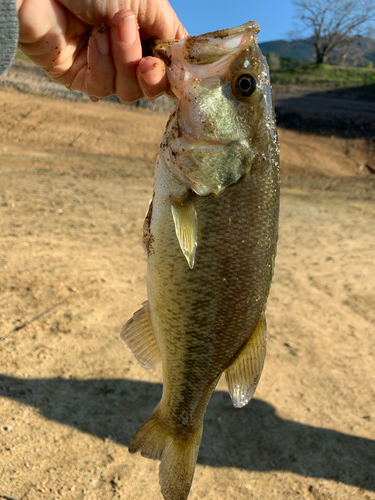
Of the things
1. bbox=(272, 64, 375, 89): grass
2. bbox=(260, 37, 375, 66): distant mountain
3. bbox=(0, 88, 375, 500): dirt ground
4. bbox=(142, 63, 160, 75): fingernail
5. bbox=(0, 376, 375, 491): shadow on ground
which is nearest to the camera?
bbox=(142, 63, 160, 75): fingernail

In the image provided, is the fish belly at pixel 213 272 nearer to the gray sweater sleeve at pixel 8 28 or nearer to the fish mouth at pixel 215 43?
the fish mouth at pixel 215 43

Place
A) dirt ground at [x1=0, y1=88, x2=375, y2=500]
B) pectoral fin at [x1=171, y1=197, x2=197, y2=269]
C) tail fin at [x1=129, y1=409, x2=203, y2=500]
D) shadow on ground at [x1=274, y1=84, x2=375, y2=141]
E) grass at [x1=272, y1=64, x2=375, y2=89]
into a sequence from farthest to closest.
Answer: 1. grass at [x1=272, y1=64, x2=375, y2=89]
2. shadow on ground at [x1=274, y1=84, x2=375, y2=141]
3. dirt ground at [x1=0, y1=88, x2=375, y2=500]
4. tail fin at [x1=129, y1=409, x2=203, y2=500]
5. pectoral fin at [x1=171, y1=197, x2=197, y2=269]

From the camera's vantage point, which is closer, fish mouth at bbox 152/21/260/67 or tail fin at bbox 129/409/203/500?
fish mouth at bbox 152/21/260/67

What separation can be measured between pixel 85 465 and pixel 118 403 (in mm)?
654

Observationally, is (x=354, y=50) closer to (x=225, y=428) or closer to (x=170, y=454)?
(x=225, y=428)

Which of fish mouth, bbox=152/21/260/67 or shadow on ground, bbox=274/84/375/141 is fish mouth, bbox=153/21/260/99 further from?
shadow on ground, bbox=274/84/375/141

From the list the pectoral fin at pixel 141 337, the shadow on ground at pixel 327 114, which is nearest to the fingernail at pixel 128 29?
the pectoral fin at pixel 141 337

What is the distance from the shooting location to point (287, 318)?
5.32 metres

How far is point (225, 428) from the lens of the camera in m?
3.79

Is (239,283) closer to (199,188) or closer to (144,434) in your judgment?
(199,188)

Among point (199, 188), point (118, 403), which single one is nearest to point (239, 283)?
point (199, 188)

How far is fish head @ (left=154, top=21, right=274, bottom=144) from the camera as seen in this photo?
5.83 feet

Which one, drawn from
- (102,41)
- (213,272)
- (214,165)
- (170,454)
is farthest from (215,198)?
(170,454)

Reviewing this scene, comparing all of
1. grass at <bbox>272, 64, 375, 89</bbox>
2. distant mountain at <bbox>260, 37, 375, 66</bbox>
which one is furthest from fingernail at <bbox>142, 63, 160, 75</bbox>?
distant mountain at <bbox>260, 37, 375, 66</bbox>
